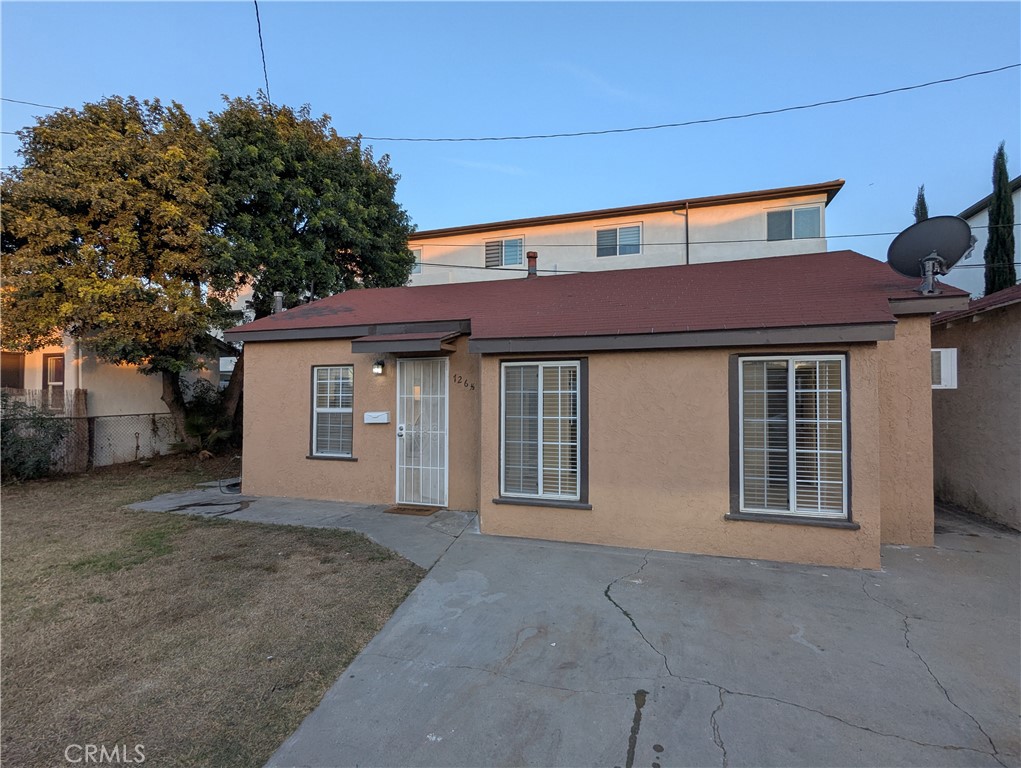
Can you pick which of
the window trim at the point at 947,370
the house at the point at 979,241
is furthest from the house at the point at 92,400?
the house at the point at 979,241

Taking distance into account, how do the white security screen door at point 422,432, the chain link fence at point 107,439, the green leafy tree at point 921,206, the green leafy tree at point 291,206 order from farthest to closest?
the green leafy tree at point 921,206 < the green leafy tree at point 291,206 < the chain link fence at point 107,439 < the white security screen door at point 422,432

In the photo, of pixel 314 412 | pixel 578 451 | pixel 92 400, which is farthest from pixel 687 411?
pixel 92 400

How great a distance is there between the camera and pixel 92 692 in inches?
114

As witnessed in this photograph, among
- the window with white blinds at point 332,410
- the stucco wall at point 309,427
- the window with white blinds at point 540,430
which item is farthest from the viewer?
the window with white blinds at point 332,410

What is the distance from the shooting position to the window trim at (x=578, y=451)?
5770 mm

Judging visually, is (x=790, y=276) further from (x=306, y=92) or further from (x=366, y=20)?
(x=306, y=92)

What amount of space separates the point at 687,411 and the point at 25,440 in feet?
41.1

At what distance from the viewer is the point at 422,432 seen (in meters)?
7.43

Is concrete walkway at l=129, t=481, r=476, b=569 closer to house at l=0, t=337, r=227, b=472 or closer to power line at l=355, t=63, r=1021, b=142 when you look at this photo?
house at l=0, t=337, r=227, b=472

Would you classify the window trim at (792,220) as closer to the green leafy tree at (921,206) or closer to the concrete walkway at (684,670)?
the green leafy tree at (921,206)

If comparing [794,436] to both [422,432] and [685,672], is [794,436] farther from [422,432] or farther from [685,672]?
[422,432]

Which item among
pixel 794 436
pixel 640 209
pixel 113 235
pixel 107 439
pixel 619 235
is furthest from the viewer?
pixel 619 235

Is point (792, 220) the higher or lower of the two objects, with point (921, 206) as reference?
lower

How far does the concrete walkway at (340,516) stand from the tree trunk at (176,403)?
14.7 feet
